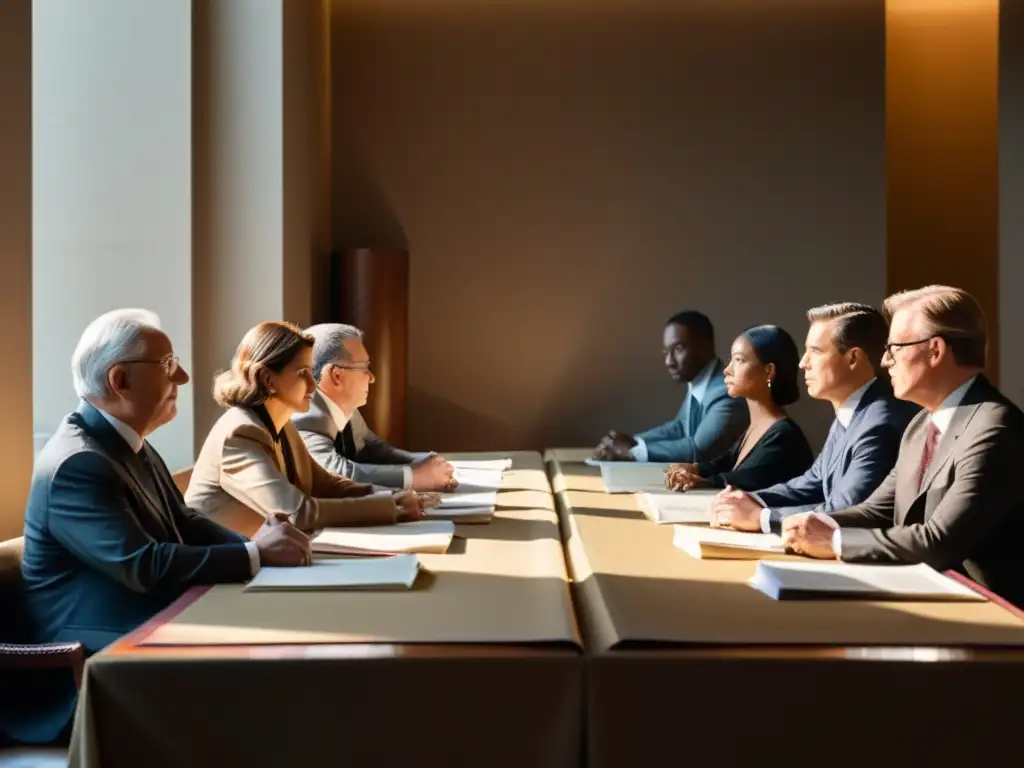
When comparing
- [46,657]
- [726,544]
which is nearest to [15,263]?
[46,657]

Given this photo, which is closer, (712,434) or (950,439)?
(950,439)

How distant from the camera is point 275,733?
195cm

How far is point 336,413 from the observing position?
449 centimetres

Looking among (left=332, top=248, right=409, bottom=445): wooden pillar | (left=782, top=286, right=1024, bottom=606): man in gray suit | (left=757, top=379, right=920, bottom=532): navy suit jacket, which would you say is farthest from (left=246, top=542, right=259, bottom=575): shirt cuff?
(left=332, top=248, right=409, bottom=445): wooden pillar

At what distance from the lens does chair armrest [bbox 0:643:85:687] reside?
2326 mm

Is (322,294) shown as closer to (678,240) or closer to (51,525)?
(678,240)

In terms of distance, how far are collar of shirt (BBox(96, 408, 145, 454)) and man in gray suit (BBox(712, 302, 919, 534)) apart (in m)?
1.64

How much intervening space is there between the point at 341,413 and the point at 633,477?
3.89ft

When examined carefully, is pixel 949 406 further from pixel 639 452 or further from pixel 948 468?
pixel 639 452

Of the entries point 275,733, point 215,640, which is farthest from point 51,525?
point 275,733

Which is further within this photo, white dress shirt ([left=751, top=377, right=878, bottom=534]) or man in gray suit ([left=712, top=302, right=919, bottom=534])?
white dress shirt ([left=751, top=377, right=878, bottom=534])

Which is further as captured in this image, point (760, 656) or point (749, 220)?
point (749, 220)

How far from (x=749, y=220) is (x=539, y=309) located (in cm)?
156

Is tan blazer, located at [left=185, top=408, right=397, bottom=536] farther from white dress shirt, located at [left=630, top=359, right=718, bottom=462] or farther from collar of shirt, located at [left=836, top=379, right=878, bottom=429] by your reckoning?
white dress shirt, located at [left=630, top=359, right=718, bottom=462]
